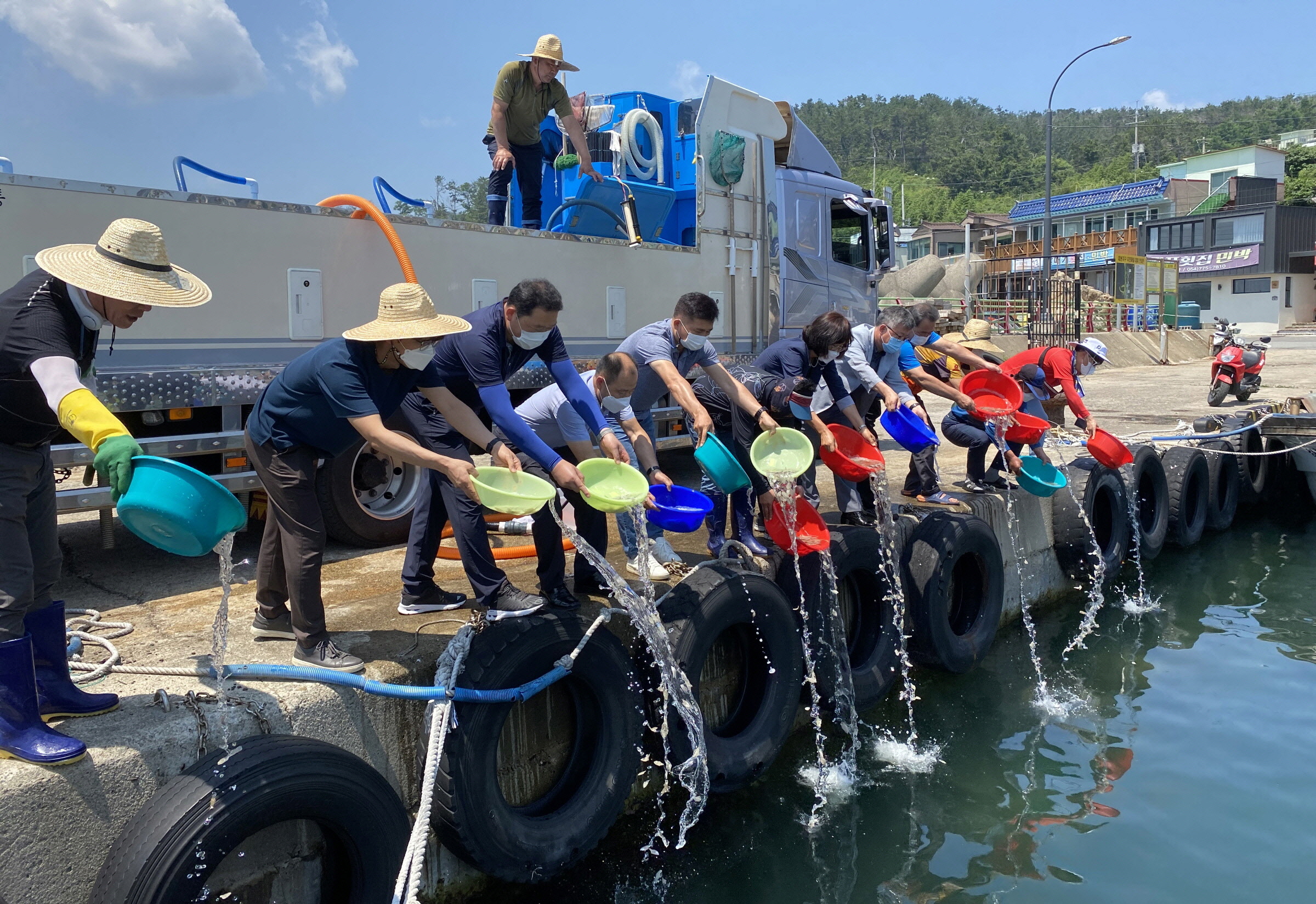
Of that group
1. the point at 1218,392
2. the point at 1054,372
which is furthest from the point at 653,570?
the point at 1218,392

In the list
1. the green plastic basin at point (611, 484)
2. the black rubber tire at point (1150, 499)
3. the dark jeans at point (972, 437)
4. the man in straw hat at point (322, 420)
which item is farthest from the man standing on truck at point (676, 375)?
the black rubber tire at point (1150, 499)

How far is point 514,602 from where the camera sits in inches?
169

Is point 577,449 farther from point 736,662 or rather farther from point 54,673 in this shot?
point 54,673

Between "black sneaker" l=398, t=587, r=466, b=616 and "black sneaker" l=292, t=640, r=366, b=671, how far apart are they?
0.74 m

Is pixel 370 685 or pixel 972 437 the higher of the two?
pixel 972 437

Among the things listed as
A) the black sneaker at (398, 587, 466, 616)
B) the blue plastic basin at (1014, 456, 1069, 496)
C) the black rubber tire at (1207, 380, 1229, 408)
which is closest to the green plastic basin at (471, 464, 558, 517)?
the black sneaker at (398, 587, 466, 616)

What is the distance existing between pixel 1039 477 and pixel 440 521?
213 inches

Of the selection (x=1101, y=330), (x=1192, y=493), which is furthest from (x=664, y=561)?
(x=1101, y=330)

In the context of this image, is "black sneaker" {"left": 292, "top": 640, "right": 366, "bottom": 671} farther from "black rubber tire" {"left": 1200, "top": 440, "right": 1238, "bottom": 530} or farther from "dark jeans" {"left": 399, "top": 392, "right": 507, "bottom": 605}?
"black rubber tire" {"left": 1200, "top": 440, "right": 1238, "bottom": 530}

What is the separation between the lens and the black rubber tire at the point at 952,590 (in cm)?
650

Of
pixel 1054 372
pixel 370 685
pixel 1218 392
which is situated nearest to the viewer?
pixel 370 685

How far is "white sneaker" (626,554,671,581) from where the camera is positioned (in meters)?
5.35

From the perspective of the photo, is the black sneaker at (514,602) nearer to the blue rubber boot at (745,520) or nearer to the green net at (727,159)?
the blue rubber boot at (745,520)

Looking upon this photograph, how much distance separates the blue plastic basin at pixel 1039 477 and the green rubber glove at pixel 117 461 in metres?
6.81
